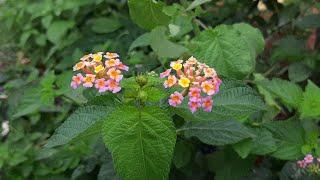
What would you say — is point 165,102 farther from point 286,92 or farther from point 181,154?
point 286,92

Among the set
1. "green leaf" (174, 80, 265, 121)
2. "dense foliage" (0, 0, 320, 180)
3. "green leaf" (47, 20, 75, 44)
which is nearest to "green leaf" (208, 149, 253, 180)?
"dense foliage" (0, 0, 320, 180)

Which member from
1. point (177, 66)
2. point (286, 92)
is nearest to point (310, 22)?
point (286, 92)

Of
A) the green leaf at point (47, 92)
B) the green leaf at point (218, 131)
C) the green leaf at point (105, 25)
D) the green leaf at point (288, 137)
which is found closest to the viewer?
the green leaf at point (218, 131)

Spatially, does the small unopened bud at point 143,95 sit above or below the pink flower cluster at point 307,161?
above

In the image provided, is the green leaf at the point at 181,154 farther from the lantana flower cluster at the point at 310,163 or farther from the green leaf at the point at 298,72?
the green leaf at the point at 298,72

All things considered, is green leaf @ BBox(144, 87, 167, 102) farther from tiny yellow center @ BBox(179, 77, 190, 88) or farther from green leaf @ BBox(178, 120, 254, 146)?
green leaf @ BBox(178, 120, 254, 146)

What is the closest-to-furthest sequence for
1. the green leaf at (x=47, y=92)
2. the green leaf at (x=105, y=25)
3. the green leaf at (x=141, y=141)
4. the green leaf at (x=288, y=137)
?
the green leaf at (x=141, y=141)
the green leaf at (x=288, y=137)
the green leaf at (x=47, y=92)
the green leaf at (x=105, y=25)

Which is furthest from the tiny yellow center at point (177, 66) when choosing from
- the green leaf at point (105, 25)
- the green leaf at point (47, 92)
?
the green leaf at point (105, 25)
